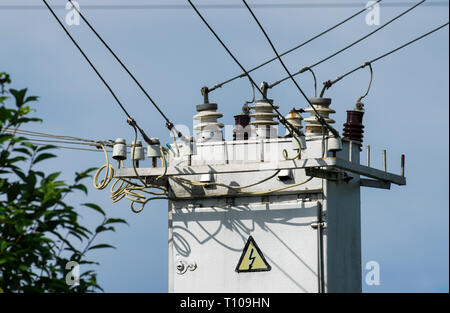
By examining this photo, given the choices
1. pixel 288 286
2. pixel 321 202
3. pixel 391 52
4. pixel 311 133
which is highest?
pixel 391 52

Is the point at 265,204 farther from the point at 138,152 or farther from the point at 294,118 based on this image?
the point at 138,152

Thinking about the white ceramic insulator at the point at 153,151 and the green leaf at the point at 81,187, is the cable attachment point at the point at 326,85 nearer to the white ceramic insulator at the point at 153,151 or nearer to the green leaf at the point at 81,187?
the white ceramic insulator at the point at 153,151

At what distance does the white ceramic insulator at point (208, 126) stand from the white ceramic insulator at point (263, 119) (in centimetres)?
54

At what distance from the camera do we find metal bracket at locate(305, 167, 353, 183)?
1438 centimetres

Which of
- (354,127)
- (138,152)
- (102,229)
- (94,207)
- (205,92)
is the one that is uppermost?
(205,92)

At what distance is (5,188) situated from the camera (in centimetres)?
857

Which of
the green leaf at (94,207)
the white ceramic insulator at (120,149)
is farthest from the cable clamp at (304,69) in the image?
the green leaf at (94,207)

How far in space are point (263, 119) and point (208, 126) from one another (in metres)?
0.87

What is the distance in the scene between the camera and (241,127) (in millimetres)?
15836

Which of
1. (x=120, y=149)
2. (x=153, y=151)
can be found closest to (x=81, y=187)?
(x=153, y=151)

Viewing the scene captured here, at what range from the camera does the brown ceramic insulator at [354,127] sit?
15742mm

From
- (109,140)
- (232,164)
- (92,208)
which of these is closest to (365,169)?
(232,164)

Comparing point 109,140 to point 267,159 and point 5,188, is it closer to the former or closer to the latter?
point 267,159

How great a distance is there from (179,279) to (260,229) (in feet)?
5.14
